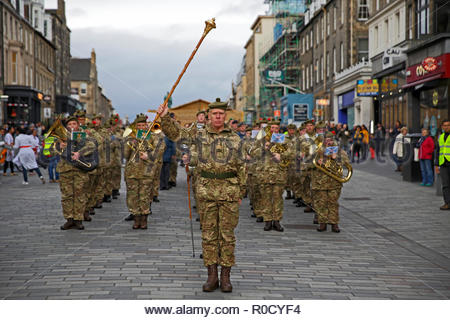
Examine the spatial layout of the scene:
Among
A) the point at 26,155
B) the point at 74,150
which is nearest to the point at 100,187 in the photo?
the point at 74,150

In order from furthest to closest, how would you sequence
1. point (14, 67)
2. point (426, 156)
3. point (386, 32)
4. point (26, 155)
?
point (14, 67) < point (386, 32) < point (26, 155) < point (426, 156)

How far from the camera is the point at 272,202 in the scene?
32.6 feet

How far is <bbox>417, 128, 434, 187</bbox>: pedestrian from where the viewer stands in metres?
16.7

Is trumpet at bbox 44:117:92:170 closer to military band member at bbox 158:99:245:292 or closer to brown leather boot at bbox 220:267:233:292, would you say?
military band member at bbox 158:99:245:292

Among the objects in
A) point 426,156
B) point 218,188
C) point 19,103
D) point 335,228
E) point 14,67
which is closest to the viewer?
point 218,188

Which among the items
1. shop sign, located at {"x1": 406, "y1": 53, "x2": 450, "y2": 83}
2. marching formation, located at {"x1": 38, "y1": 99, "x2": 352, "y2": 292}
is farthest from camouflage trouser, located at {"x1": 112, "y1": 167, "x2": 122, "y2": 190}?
shop sign, located at {"x1": 406, "y1": 53, "x2": 450, "y2": 83}

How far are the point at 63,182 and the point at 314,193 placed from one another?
4349 mm

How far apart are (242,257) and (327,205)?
9.55 feet

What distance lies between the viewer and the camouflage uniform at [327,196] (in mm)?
9836

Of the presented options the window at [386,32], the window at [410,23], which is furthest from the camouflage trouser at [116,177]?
the window at [386,32]

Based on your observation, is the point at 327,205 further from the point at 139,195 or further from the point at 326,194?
the point at 139,195

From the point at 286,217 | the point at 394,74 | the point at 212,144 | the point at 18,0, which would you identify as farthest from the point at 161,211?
the point at 18,0

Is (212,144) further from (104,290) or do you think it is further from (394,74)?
(394,74)

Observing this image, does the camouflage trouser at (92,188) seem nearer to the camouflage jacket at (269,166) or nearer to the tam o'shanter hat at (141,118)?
the tam o'shanter hat at (141,118)
